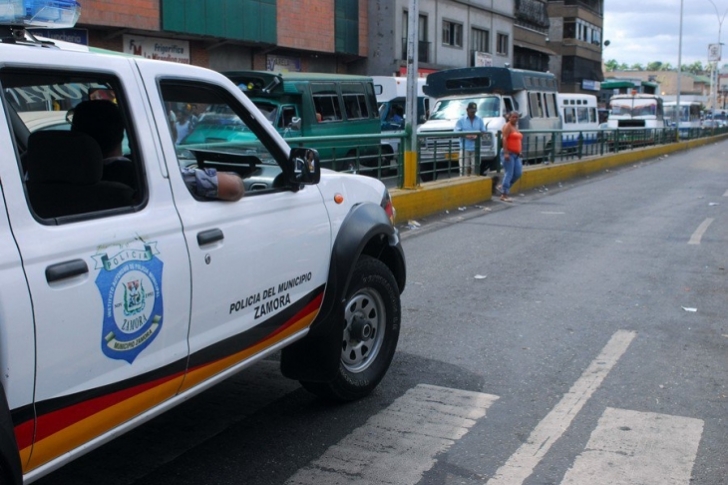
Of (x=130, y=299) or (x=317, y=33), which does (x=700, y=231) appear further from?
(x=317, y=33)

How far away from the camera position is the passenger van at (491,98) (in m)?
21.3

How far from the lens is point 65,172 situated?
10.6 feet

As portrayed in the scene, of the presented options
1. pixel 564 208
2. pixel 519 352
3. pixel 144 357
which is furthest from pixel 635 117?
pixel 144 357

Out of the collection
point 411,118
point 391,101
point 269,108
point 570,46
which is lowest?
point 411,118

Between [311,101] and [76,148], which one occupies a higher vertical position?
[311,101]

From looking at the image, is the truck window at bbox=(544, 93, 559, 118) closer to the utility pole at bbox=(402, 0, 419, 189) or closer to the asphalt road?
the utility pole at bbox=(402, 0, 419, 189)

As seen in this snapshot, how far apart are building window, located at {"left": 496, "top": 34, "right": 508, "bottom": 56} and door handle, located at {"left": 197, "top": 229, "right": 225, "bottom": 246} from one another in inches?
1839

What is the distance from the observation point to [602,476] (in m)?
4.12

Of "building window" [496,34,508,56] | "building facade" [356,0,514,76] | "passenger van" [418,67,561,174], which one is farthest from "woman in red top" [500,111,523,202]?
"building window" [496,34,508,56]

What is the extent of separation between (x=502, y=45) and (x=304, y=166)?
4717 cm

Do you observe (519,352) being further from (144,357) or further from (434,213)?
(434,213)

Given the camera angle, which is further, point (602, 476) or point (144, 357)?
point (602, 476)

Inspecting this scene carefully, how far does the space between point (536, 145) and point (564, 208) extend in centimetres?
549

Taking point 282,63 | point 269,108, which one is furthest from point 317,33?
point 269,108
